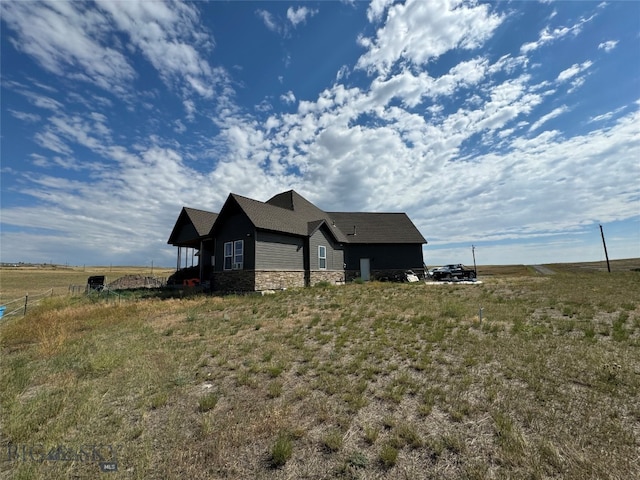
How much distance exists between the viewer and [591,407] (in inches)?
171

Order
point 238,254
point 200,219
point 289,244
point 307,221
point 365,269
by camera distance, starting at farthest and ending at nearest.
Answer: point 365,269, point 200,219, point 307,221, point 289,244, point 238,254

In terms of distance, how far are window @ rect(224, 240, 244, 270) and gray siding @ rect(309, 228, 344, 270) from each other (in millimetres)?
5426

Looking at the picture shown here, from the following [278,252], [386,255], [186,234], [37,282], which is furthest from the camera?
[37,282]

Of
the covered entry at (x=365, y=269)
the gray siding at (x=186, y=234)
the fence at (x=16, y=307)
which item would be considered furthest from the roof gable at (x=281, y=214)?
the fence at (x=16, y=307)

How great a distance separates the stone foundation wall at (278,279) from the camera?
63.3 ft

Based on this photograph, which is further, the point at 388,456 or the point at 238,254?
the point at 238,254

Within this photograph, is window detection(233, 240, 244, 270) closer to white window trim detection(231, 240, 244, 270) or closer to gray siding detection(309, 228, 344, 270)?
white window trim detection(231, 240, 244, 270)

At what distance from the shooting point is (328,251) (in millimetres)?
25828

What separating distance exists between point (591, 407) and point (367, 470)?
3.55 m

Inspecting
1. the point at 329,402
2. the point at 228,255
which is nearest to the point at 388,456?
the point at 329,402

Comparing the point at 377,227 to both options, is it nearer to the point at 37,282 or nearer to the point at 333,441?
the point at 333,441

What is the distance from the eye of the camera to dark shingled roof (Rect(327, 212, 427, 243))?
31.8 metres

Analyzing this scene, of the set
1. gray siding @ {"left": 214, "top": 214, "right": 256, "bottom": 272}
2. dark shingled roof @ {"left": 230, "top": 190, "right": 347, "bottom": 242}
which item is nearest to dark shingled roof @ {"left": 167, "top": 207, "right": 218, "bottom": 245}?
gray siding @ {"left": 214, "top": 214, "right": 256, "bottom": 272}

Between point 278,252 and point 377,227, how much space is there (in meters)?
15.8
